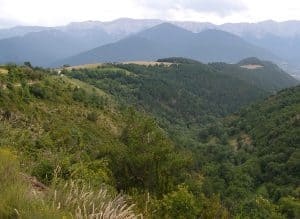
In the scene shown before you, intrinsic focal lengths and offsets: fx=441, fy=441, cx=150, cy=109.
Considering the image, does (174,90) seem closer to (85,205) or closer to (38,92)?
(38,92)

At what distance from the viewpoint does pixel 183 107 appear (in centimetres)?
15350

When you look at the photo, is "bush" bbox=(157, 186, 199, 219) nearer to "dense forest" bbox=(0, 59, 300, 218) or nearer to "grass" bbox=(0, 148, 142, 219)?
"dense forest" bbox=(0, 59, 300, 218)

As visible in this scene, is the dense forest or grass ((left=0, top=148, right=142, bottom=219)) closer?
grass ((left=0, top=148, right=142, bottom=219))

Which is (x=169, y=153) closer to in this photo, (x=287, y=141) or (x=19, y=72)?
(x=19, y=72)

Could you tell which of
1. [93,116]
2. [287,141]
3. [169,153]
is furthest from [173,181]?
[287,141]

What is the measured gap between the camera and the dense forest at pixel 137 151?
852 cm

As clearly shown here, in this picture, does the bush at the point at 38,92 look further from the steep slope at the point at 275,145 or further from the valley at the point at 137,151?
the steep slope at the point at 275,145

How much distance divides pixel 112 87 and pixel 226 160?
183ft

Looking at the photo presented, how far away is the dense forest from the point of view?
8.52 m

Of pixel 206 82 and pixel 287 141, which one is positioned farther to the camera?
pixel 206 82

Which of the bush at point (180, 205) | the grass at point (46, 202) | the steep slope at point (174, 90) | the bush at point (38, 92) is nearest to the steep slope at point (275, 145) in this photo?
the bush at point (180, 205)

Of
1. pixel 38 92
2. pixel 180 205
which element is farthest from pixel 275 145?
pixel 180 205

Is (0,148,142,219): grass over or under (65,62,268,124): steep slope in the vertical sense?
over

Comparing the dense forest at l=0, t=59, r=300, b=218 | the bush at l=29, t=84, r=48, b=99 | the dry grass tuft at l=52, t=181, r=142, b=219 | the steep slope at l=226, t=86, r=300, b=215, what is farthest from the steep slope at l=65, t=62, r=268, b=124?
the dry grass tuft at l=52, t=181, r=142, b=219
